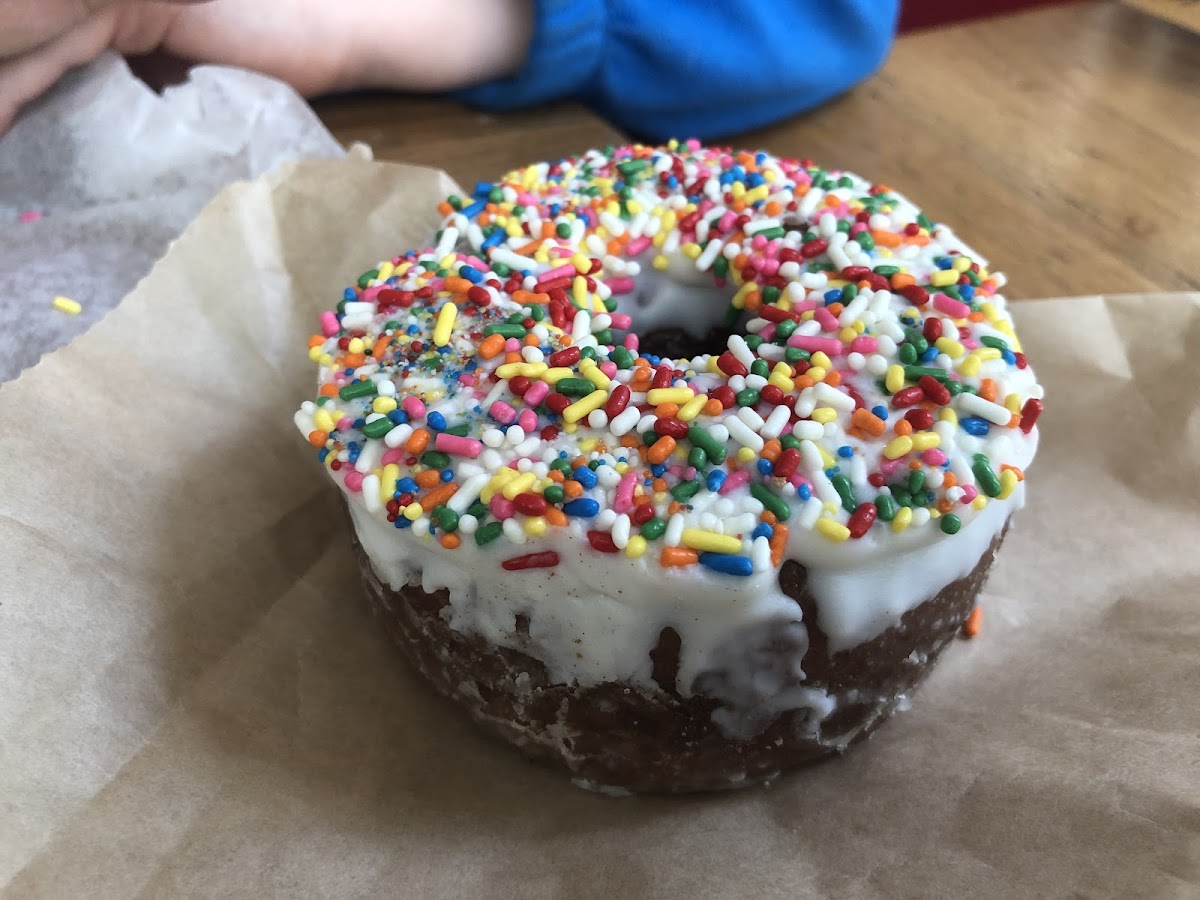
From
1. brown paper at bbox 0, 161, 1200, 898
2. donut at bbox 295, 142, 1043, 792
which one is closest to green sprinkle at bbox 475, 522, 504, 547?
donut at bbox 295, 142, 1043, 792

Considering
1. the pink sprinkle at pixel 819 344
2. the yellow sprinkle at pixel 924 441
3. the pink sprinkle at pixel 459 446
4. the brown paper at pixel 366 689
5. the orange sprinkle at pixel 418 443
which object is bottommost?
the brown paper at pixel 366 689

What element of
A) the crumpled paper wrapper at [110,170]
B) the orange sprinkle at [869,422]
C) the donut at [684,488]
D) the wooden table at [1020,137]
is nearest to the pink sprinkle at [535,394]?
the donut at [684,488]

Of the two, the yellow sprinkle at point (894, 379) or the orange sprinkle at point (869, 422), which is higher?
the yellow sprinkle at point (894, 379)

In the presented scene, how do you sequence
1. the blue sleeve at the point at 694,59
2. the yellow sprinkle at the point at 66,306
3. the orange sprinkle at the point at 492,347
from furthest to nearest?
1. the blue sleeve at the point at 694,59
2. the yellow sprinkle at the point at 66,306
3. the orange sprinkle at the point at 492,347

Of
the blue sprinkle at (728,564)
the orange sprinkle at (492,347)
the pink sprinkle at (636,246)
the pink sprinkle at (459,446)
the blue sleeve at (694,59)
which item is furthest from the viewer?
the blue sleeve at (694,59)

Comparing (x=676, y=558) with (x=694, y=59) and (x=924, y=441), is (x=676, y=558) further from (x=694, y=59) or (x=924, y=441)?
(x=694, y=59)

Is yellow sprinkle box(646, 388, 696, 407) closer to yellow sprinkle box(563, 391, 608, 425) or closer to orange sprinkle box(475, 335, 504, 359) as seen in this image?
yellow sprinkle box(563, 391, 608, 425)

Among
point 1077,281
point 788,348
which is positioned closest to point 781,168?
point 788,348

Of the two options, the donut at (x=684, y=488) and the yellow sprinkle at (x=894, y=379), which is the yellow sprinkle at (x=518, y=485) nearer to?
the donut at (x=684, y=488)
